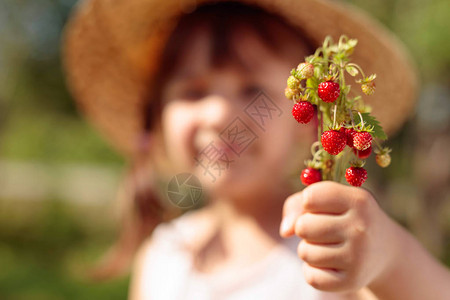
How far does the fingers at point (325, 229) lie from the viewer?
508 mm

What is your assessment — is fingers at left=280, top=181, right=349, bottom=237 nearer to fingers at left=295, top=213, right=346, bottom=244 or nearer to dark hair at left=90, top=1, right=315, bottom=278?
fingers at left=295, top=213, right=346, bottom=244

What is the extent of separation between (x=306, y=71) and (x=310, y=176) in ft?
0.43

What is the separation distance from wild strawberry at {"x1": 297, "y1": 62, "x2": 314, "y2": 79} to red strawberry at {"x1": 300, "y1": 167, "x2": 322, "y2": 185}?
118mm

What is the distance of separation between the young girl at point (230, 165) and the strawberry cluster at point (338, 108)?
0.18ft

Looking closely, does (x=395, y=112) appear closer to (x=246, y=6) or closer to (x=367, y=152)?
(x=246, y=6)

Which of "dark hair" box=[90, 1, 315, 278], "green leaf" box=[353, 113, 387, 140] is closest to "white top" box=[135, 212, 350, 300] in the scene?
"dark hair" box=[90, 1, 315, 278]

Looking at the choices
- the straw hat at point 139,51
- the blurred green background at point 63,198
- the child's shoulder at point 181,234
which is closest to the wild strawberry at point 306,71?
the straw hat at point 139,51

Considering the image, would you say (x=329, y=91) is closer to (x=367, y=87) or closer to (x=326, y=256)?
(x=367, y=87)

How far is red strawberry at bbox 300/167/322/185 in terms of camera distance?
51 cm

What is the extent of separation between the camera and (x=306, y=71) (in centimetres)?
44

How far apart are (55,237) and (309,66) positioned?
5.95 meters

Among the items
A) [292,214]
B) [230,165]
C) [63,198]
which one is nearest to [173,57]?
[230,165]

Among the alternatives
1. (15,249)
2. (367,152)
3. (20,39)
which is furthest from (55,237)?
(367,152)

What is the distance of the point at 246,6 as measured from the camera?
1.35 metres
